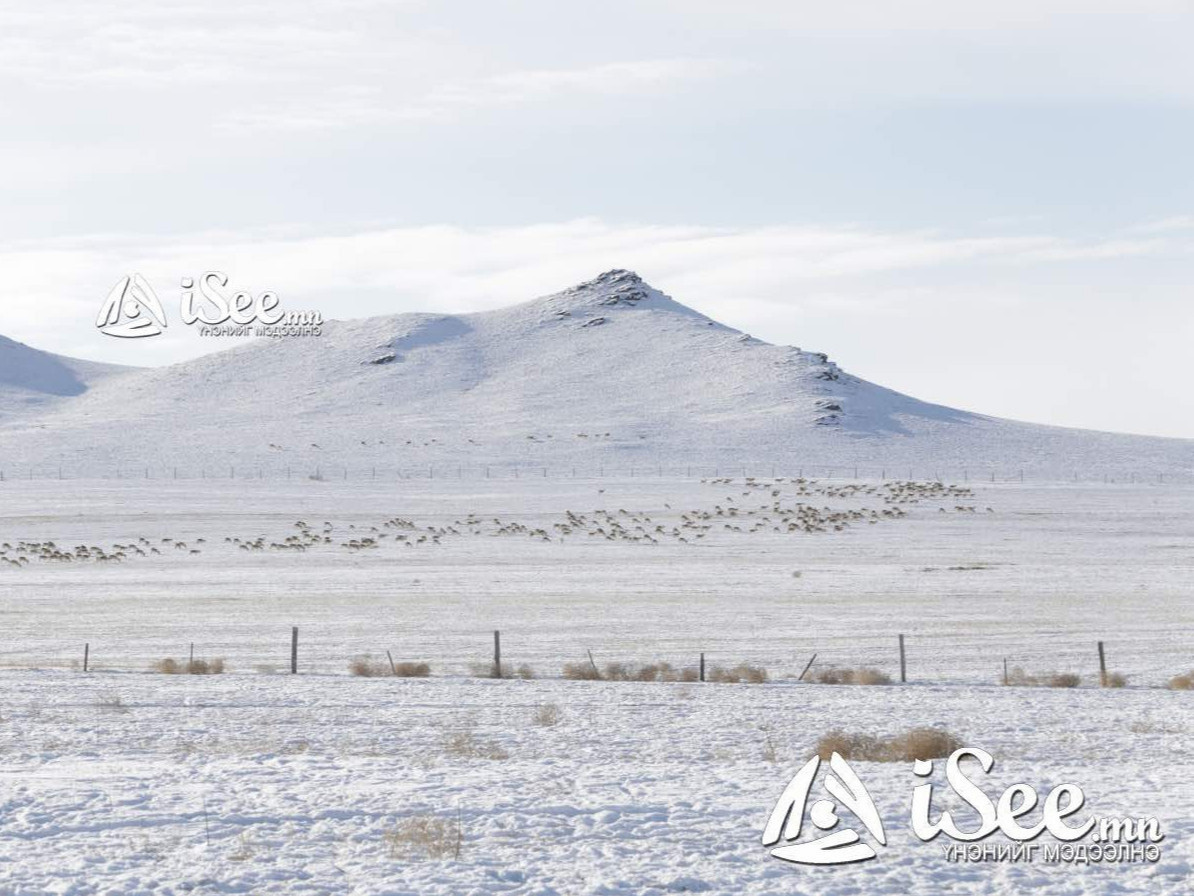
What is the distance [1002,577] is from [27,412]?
489 ft

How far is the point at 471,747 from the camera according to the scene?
19062 millimetres

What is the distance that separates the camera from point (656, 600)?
41906mm

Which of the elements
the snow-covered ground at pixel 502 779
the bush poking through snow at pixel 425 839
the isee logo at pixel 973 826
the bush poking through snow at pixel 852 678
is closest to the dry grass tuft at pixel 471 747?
the snow-covered ground at pixel 502 779

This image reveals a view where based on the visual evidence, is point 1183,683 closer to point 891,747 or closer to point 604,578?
point 891,747

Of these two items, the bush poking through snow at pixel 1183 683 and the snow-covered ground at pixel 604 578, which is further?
the snow-covered ground at pixel 604 578

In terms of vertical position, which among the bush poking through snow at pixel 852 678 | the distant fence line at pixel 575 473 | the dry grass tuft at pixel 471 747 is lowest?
the dry grass tuft at pixel 471 747

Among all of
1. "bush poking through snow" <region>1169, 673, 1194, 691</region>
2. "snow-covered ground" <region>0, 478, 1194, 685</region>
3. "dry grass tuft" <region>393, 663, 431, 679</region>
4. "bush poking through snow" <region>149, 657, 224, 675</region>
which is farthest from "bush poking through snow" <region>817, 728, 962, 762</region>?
"bush poking through snow" <region>149, 657, 224, 675</region>

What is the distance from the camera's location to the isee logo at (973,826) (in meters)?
13.1

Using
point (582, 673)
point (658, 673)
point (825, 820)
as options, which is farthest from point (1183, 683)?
point (825, 820)

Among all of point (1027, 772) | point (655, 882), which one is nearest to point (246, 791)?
point (655, 882)

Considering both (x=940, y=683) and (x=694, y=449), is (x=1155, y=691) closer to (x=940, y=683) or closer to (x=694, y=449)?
(x=940, y=683)

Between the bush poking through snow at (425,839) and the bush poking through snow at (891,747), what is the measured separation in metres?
5.86

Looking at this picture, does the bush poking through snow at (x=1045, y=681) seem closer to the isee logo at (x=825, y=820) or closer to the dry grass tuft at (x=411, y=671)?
the dry grass tuft at (x=411, y=671)

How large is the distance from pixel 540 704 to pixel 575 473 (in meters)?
82.8
